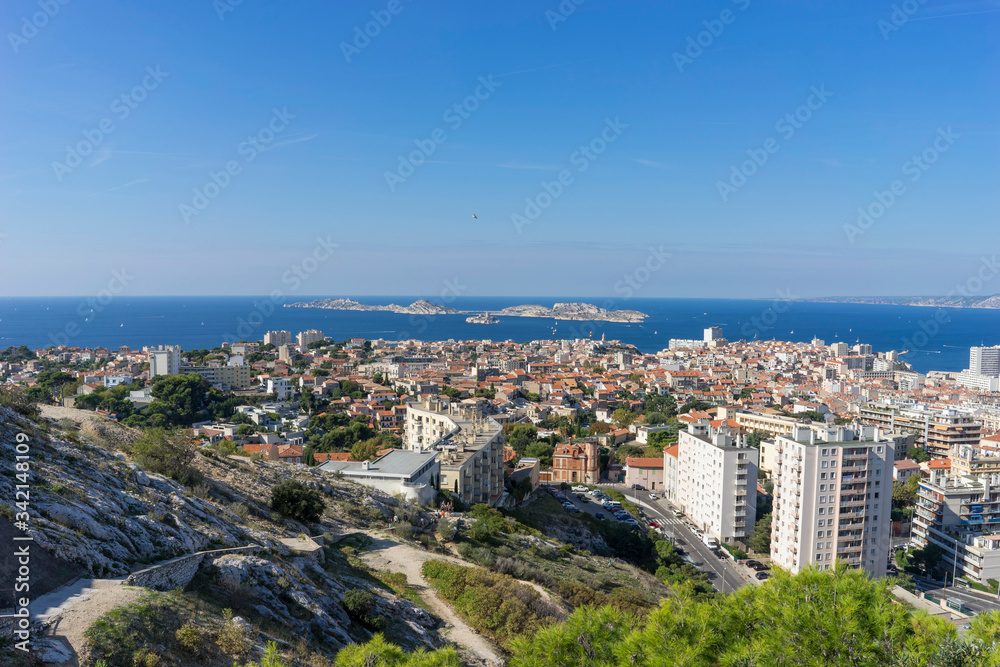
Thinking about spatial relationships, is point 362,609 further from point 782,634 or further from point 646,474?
point 646,474

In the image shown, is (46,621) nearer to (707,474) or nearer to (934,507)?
(707,474)

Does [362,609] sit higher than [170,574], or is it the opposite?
[170,574]

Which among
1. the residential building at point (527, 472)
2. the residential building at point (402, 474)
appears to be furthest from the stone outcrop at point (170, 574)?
the residential building at point (527, 472)

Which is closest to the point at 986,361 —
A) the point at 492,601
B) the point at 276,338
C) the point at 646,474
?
the point at 646,474

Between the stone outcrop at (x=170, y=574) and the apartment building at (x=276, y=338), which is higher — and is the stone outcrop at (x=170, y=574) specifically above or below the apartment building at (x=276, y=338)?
above

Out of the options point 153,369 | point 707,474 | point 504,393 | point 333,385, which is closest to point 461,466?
point 707,474

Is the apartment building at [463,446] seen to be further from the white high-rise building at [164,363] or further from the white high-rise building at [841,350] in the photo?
the white high-rise building at [841,350]

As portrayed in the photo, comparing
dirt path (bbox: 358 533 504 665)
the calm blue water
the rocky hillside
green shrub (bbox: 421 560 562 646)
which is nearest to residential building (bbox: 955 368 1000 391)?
the calm blue water
